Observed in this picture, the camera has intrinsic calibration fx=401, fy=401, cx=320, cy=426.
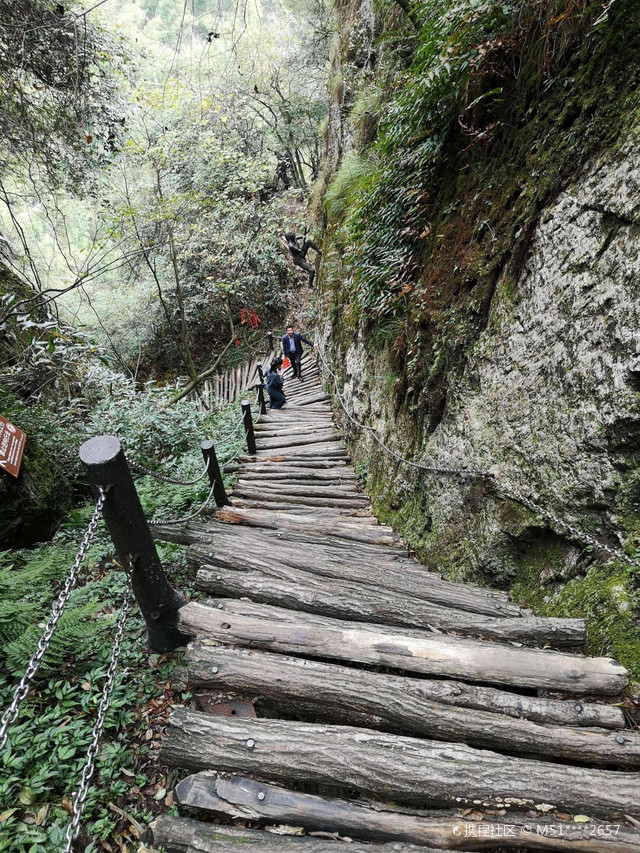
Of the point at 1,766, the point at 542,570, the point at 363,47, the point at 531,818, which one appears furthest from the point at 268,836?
the point at 363,47

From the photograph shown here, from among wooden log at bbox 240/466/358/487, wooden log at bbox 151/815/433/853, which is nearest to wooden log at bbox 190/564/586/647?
wooden log at bbox 151/815/433/853

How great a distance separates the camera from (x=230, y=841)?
1.59 metres

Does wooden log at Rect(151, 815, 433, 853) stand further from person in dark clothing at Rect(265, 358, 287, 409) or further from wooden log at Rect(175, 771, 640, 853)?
person in dark clothing at Rect(265, 358, 287, 409)

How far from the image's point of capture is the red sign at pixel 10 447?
316 cm

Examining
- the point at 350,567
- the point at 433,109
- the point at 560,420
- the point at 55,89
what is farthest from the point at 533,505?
the point at 55,89

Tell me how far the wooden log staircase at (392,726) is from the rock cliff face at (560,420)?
31 cm

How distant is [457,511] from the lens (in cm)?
356

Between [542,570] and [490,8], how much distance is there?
4.47 meters

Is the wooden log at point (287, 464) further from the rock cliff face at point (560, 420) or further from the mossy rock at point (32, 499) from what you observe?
the rock cliff face at point (560, 420)

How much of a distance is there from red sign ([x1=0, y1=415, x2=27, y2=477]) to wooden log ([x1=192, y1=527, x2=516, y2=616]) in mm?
1597

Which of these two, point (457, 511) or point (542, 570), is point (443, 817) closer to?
point (542, 570)

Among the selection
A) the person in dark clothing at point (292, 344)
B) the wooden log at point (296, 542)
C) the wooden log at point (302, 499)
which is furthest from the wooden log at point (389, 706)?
the person in dark clothing at point (292, 344)

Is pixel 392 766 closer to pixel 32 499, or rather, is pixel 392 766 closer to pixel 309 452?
pixel 32 499

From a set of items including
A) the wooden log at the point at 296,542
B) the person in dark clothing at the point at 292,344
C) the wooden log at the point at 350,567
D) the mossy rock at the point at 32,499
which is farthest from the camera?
the person in dark clothing at the point at 292,344
